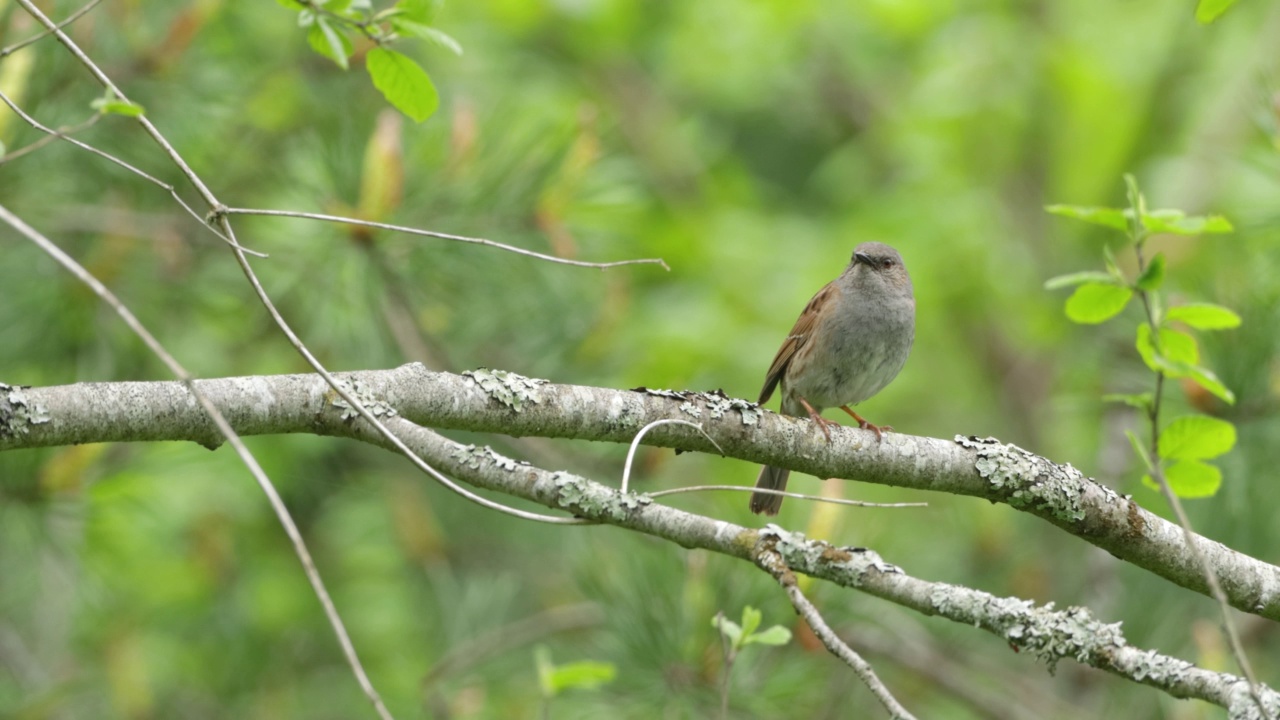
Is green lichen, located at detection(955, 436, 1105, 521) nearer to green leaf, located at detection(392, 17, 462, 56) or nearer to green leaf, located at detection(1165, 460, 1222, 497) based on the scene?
green leaf, located at detection(1165, 460, 1222, 497)

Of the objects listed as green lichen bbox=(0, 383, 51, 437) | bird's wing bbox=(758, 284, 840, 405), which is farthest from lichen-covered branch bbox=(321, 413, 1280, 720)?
bird's wing bbox=(758, 284, 840, 405)

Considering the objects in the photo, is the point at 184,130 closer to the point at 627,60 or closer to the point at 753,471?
the point at 753,471

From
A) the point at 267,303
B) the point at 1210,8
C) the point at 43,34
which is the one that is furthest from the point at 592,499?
the point at 1210,8

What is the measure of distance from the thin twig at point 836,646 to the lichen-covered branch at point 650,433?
1.41 feet

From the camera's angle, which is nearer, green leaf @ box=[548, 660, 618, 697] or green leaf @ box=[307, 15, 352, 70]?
green leaf @ box=[307, 15, 352, 70]

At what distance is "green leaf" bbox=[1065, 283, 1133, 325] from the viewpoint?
8.64ft

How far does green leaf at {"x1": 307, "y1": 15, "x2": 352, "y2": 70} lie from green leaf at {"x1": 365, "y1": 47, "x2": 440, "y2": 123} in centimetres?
7

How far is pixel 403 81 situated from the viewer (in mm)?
2861

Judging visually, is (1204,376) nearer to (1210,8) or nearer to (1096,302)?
(1096,302)

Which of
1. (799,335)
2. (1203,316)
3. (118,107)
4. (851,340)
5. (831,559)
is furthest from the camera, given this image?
(799,335)

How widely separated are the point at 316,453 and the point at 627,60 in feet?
15.0

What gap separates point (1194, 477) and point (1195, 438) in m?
0.12

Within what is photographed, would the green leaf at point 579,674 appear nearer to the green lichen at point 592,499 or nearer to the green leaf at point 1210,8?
the green lichen at point 592,499

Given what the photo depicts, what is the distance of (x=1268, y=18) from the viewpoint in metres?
8.30
